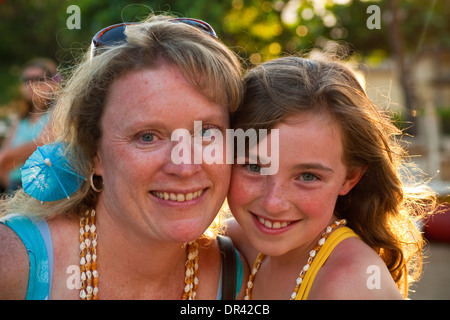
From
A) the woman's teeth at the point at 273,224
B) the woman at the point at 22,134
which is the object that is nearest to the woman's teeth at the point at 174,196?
the woman's teeth at the point at 273,224

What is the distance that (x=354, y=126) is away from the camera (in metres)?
2.25

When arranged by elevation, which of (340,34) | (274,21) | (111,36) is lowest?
(111,36)

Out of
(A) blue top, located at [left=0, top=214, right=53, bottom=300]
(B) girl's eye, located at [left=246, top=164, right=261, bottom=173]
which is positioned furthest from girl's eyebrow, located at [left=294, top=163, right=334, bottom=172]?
(A) blue top, located at [left=0, top=214, right=53, bottom=300]

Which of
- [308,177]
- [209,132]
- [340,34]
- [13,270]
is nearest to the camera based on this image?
[13,270]

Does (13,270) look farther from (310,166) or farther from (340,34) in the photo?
(340,34)

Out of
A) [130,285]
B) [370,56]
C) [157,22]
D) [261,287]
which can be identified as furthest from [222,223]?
[370,56]

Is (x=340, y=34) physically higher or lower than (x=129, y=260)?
higher

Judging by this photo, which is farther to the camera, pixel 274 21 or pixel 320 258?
pixel 274 21

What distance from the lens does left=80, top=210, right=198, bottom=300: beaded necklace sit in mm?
2117

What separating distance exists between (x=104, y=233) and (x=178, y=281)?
410 mm

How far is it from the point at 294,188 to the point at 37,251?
106cm

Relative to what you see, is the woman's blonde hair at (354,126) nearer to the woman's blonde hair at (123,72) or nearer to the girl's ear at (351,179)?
the girl's ear at (351,179)

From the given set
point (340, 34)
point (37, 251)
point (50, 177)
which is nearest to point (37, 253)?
point (37, 251)

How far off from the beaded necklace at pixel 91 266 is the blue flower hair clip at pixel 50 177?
15 centimetres
